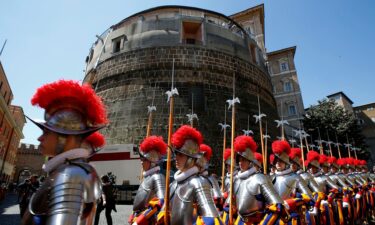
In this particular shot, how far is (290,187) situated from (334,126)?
80.4 feet

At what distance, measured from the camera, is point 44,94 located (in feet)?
6.58

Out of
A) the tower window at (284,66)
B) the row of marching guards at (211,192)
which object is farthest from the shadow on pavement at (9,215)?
the tower window at (284,66)

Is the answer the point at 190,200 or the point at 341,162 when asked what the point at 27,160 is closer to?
the point at 341,162

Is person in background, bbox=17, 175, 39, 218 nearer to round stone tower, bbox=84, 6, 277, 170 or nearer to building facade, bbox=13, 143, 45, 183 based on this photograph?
round stone tower, bbox=84, 6, 277, 170

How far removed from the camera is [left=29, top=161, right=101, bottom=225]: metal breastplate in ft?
4.47

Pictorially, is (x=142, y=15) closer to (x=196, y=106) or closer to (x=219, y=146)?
(x=196, y=106)

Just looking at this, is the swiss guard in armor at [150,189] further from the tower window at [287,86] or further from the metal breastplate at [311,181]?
the tower window at [287,86]

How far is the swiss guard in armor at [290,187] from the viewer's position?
3.99 metres

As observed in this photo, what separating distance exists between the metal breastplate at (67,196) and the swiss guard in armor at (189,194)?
112 centimetres

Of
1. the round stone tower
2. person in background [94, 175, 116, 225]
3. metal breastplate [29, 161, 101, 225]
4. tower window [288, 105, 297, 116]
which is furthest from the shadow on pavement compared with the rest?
tower window [288, 105, 297, 116]

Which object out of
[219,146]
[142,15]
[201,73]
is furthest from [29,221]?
[142,15]

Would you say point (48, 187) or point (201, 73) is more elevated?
point (201, 73)

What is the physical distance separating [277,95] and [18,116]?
4633cm

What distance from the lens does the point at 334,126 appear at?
24453mm
